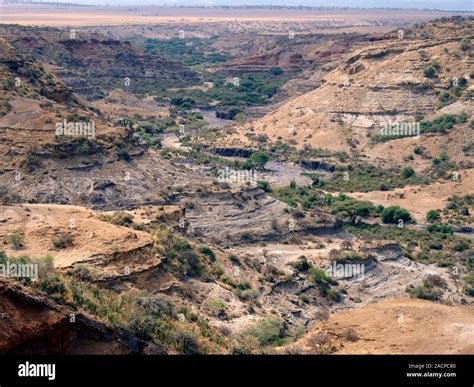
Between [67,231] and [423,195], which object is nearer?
[67,231]

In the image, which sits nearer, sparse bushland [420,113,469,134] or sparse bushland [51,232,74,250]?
sparse bushland [51,232,74,250]

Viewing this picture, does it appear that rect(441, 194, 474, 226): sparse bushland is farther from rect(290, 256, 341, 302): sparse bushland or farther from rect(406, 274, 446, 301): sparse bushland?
rect(290, 256, 341, 302): sparse bushland

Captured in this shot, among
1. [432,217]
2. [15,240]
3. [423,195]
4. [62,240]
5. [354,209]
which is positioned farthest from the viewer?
[423,195]

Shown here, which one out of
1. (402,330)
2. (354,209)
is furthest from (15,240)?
(354,209)

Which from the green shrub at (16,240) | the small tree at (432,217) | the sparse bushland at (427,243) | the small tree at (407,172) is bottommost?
the sparse bushland at (427,243)

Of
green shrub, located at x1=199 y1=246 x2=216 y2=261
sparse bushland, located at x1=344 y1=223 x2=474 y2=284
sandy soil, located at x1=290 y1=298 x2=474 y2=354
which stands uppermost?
sandy soil, located at x1=290 y1=298 x2=474 y2=354

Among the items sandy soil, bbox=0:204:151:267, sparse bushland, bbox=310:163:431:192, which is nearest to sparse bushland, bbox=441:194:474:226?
sparse bushland, bbox=310:163:431:192

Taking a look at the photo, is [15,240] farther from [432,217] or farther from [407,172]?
[407,172]

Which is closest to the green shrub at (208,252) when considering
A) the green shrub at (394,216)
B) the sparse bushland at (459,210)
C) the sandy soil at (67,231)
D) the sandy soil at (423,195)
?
the sandy soil at (67,231)

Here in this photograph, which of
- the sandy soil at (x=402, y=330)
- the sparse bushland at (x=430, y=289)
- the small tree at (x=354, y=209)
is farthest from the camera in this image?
the small tree at (x=354, y=209)

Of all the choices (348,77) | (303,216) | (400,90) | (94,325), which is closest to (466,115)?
(400,90)

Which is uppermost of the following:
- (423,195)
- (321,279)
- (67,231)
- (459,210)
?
(67,231)

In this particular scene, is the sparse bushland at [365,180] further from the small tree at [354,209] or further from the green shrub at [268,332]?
the green shrub at [268,332]
